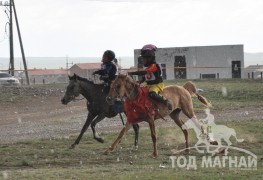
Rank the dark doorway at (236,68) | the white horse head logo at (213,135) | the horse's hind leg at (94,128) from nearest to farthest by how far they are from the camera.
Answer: the white horse head logo at (213,135) → the horse's hind leg at (94,128) → the dark doorway at (236,68)

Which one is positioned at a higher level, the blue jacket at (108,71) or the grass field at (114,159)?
the blue jacket at (108,71)

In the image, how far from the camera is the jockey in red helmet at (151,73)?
15711 millimetres

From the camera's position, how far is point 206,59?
6250 centimetres

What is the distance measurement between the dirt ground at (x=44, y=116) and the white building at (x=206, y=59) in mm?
22399

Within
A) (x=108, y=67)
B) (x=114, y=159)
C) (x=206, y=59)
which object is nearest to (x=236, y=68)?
(x=206, y=59)

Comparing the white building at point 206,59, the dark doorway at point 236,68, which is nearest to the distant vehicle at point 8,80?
the white building at point 206,59

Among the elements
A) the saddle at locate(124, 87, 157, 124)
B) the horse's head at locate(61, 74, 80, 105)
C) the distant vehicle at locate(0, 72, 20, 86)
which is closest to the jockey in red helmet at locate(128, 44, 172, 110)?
the saddle at locate(124, 87, 157, 124)

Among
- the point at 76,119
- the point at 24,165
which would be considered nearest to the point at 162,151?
the point at 24,165

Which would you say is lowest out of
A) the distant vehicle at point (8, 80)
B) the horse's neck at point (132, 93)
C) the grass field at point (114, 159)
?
the grass field at point (114, 159)

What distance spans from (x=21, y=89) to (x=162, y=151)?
82.7ft

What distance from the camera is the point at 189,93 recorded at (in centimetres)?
1747

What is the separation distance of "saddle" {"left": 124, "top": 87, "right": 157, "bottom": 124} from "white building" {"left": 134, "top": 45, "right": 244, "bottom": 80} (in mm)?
44099

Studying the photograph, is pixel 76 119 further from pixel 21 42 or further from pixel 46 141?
Answer: pixel 21 42

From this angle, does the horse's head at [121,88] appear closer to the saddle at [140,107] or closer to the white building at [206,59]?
the saddle at [140,107]
